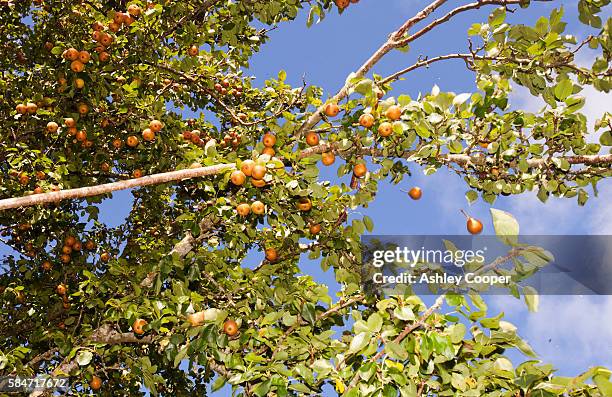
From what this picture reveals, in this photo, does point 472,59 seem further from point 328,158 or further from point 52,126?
point 52,126

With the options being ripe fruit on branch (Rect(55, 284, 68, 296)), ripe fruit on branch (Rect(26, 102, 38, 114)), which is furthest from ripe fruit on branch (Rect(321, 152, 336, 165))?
ripe fruit on branch (Rect(26, 102, 38, 114))

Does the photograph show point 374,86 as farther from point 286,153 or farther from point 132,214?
point 132,214

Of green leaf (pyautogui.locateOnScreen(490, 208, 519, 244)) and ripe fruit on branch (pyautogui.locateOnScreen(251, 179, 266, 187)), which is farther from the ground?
ripe fruit on branch (pyautogui.locateOnScreen(251, 179, 266, 187))

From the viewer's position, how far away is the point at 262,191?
4324 millimetres

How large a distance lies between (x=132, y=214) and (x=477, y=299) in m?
6.60

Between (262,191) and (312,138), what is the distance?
708 millimetres

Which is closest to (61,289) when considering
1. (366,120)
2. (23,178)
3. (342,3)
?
(23,178)

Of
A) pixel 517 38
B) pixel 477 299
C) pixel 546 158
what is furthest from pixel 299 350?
pixel 517 38

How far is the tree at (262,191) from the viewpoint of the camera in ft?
10.5

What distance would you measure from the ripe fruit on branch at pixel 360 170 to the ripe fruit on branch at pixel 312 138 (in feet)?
1.74

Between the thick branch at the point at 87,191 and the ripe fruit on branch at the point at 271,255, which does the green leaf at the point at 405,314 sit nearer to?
the thick branch at the point at 87,191

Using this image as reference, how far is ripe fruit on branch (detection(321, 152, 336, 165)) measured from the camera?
4332 millimetres

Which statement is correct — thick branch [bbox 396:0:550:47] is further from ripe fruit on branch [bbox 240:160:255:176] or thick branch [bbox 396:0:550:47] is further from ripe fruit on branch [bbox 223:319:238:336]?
ripe fruit on branch [bbox 223:319:238:336]

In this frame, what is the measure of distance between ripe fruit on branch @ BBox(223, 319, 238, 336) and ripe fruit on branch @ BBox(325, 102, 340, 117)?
1.95 m
